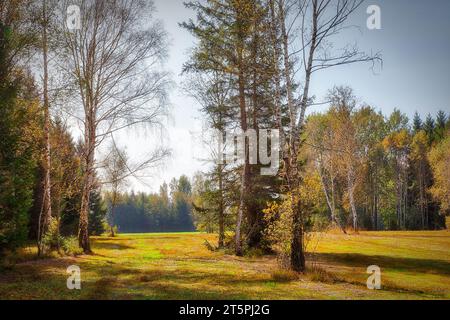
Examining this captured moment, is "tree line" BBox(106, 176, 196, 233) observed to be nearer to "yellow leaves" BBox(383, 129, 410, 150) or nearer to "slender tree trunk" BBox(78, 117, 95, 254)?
"yellow leaves" BBox(383, 129, 410, 150)

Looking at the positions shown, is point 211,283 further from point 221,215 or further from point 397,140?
point 397,140

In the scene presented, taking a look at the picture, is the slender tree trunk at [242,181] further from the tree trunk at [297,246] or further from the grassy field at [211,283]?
the tree trunk at [297,246]

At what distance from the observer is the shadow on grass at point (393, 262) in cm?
1386

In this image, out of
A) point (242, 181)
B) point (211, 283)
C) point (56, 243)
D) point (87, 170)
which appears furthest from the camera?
point (242, 181)

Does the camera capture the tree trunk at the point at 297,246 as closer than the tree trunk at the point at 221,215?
Yes

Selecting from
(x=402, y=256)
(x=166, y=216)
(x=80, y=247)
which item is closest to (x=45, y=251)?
(x=80, y=247)

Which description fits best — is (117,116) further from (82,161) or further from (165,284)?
(165,284)

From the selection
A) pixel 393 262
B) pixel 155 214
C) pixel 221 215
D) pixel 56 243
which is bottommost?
pixel 155 214

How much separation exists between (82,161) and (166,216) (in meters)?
86.0

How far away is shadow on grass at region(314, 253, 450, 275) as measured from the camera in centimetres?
1386

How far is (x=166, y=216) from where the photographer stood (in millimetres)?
100750

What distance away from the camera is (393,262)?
15734mm

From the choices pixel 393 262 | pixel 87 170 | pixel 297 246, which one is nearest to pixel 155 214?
pixel 87 170

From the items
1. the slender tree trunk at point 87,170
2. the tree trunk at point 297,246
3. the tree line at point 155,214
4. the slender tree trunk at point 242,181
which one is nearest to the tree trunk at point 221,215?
the slender tree trunk at point 242,181
